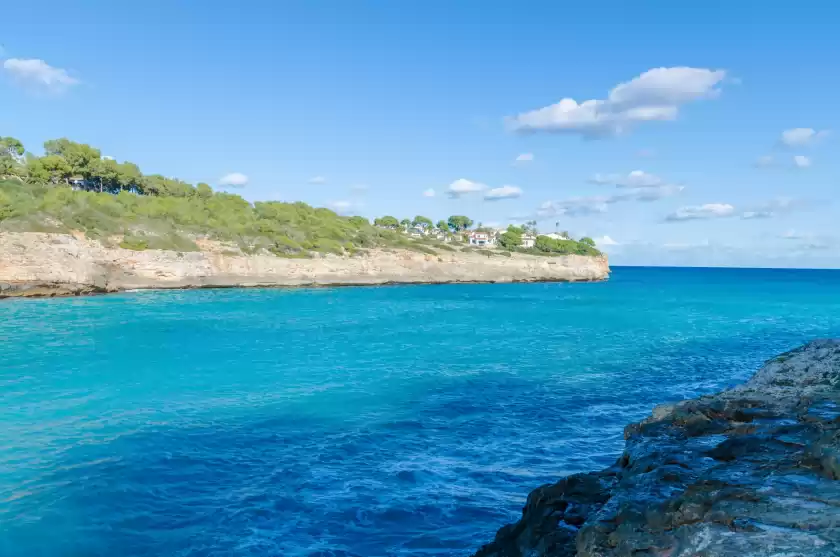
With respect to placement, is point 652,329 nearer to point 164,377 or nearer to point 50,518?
point 164,377

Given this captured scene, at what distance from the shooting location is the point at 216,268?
74188mm

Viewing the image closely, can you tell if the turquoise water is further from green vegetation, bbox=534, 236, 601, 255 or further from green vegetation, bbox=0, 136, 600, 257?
green vegetation, bbox=534, 236, 601, 255

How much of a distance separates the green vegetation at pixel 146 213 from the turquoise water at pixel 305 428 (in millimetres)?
39023

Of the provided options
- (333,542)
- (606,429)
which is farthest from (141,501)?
(606,429)

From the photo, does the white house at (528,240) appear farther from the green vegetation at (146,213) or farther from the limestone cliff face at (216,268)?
the green vegetation at (146,213)

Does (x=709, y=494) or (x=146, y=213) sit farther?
(x=146, y=213)

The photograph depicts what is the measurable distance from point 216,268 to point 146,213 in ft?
54.0

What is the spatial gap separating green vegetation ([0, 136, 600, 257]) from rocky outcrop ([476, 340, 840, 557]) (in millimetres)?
65702

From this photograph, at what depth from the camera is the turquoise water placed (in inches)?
331

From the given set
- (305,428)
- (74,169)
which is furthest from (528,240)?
(305,428)

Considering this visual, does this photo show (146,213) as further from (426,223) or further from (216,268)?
(426,223)

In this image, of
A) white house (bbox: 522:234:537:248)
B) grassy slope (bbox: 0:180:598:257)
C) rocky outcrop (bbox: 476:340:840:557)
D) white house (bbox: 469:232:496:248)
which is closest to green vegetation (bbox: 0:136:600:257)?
grassy slope (bbox: 0:180:598:257)

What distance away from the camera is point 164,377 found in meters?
19.5

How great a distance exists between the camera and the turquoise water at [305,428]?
331 inches
